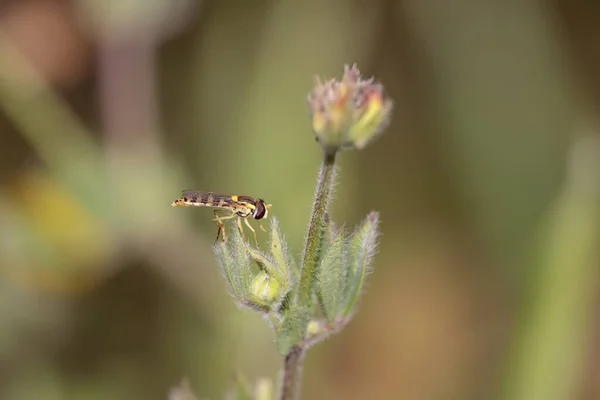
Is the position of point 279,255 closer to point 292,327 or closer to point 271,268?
point 271,268

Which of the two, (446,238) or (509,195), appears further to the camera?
(446,238)

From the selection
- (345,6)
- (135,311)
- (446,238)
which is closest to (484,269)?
(446,238)

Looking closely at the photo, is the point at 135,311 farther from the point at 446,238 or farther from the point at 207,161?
the point at 446,238

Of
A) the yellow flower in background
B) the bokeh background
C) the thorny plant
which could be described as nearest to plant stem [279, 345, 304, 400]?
the thorny plant

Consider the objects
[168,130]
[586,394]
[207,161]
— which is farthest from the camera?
[168,130]

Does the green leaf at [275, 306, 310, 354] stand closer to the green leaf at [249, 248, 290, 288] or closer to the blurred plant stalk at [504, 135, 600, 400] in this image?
the green leaf at [249, 248, 290, 288]

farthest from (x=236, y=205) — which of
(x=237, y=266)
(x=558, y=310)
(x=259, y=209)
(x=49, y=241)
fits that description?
(x=49, y=241)
